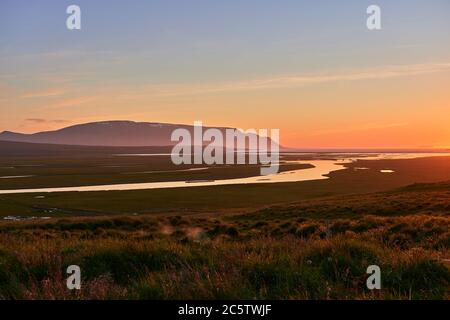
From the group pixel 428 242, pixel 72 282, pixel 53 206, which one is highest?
pixel 72 282

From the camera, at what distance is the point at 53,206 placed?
164ft

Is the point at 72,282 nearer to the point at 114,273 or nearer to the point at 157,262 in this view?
the point at 114,273

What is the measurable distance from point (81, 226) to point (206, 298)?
23460mm

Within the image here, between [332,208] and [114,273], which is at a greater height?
[114,273]

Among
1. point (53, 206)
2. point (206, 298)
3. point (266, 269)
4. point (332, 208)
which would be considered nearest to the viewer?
point (206, 298)

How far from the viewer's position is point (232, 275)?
6.23 meters

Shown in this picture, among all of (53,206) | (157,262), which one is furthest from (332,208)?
(53,206)
